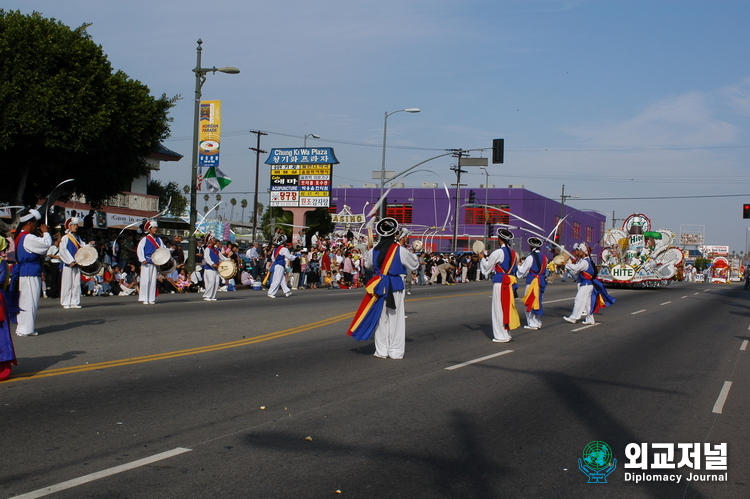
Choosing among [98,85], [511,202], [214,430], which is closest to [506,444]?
[214,430]

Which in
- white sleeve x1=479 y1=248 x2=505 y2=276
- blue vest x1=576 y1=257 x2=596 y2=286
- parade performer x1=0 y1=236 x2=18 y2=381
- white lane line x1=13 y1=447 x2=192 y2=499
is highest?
white sleeve x1=479 y1=248 x2=505 y2=276

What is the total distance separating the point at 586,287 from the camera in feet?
52.9

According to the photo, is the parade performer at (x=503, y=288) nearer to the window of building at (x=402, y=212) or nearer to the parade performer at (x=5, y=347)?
the parade performer at (x=5, y=347)

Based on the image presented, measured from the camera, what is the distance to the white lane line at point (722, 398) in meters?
7.73

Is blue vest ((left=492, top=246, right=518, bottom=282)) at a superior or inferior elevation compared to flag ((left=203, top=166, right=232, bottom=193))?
inferior

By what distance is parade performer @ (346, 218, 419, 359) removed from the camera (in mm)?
9766

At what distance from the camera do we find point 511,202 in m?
70.7

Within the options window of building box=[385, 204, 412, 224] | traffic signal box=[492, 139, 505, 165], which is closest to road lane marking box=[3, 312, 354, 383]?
traffic signal box=[492, 139, 505, 165]

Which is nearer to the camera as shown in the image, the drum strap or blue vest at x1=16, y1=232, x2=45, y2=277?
blue vest at x1=16, y1=232, x2=45, y2=277

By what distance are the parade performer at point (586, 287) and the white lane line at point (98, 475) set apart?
12088 millimetres

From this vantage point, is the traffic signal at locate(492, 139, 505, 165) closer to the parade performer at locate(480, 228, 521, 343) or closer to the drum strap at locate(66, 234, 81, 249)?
the parade performer at locate(480, 228, 521, 343)

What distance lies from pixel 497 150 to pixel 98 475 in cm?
2609

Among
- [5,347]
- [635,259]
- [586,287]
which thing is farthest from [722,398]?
[635,259]

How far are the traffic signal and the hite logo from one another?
2376 cm
